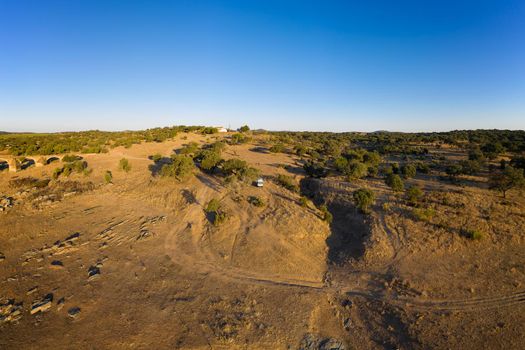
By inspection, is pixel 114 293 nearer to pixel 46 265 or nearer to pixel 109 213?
pixel 46 265

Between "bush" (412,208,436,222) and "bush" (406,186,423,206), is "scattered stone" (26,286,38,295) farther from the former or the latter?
"bush" (406,186,423,206)

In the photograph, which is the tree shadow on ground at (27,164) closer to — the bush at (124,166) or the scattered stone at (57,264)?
the bush at (124,166)

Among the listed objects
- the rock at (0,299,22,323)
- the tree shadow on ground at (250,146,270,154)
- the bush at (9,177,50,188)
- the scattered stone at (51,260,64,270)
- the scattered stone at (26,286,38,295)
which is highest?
the tree shadow on ground at (250,146,270,154)

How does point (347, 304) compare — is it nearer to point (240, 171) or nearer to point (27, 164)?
point (240, 171)

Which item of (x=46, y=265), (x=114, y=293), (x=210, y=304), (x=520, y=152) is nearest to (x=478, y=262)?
(x=210, y=304)

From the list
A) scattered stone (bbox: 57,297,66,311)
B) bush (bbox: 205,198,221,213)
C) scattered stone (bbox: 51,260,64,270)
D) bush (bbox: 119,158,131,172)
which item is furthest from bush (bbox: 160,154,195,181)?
scattered stone (bbox: 57,297,66,311)

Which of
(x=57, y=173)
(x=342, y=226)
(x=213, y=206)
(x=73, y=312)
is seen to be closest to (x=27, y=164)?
(x=57, y=173)

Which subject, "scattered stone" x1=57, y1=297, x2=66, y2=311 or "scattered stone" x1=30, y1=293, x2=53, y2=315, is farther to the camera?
"scattered stone" x1=57, y1=297, x2=66, y2=311

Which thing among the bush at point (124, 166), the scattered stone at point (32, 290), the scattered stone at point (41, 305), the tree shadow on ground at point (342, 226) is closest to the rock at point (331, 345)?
the tree shadow on ground at point (342, 226)
